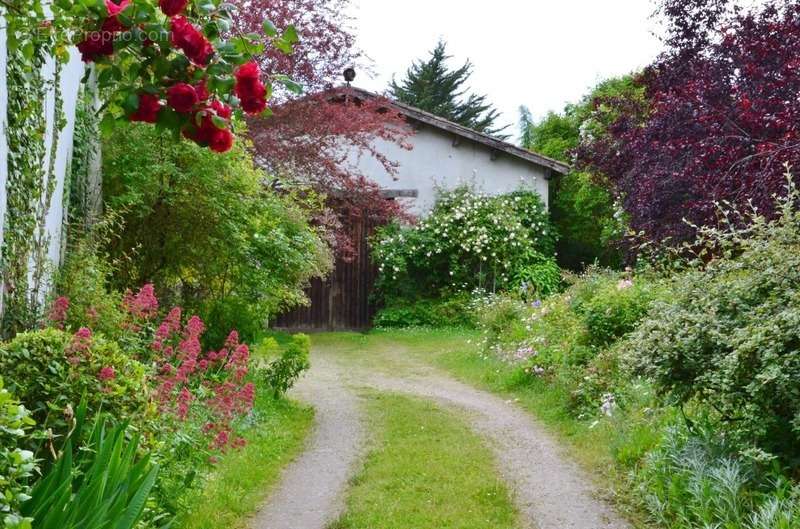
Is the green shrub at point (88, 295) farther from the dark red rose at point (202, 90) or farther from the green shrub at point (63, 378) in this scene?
the dark red rose at point (202, 90)

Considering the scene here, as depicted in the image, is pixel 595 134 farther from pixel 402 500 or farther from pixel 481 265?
pixel 402 500

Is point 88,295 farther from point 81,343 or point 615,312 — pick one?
point 615,312

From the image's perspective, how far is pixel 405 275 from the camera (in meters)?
17.4

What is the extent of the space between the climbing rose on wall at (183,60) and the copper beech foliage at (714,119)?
6506mm

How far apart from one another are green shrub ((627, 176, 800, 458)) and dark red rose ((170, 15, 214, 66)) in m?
3.45

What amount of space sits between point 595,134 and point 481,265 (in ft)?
15.9

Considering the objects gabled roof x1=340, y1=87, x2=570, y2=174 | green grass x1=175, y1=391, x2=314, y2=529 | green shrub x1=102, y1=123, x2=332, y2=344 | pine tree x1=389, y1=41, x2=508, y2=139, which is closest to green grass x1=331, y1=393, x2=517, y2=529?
green grass x1=175, y1=391, x2=314, y2=529

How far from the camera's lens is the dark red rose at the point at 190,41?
8.36ft

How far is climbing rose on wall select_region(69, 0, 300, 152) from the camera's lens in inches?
101

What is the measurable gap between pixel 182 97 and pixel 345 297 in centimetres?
1525

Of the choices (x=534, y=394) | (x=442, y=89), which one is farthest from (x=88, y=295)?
(x=442, y=89)

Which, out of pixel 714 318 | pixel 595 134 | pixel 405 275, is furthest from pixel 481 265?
pixel 714 318

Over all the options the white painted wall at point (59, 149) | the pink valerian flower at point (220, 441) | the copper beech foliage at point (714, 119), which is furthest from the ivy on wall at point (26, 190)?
the copper beech foliage at point (714, 119)

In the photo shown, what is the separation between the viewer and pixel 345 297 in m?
17.8
